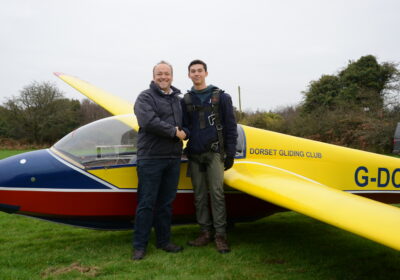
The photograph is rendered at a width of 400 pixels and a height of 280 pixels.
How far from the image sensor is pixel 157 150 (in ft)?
12.1

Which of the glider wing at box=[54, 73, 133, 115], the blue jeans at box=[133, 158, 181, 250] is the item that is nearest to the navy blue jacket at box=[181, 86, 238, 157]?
the blue jeans at box=[133, 158, 181, 250]

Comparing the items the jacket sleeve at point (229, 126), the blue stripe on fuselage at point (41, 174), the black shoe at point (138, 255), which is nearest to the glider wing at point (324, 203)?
the jacket sleeve at point (229, 126)

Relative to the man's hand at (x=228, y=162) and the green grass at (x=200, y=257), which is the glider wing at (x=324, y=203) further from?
the green grass at (x=200, y=257)

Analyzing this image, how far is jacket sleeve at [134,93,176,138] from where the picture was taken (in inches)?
139

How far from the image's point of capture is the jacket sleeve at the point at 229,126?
388 centimetres

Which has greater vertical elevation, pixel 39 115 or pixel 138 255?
pixel 39 115

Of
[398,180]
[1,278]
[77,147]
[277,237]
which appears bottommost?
[277,237]

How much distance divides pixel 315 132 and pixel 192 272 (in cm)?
2077

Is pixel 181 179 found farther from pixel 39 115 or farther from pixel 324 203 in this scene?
pixel 39 115

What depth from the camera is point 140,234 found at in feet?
12.5

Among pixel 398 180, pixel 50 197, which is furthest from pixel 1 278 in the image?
pixel 398 180

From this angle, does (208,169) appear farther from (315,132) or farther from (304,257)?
(315,132)

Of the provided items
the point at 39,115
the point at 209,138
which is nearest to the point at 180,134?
the point at 209,138

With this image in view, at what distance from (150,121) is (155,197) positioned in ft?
2.97
